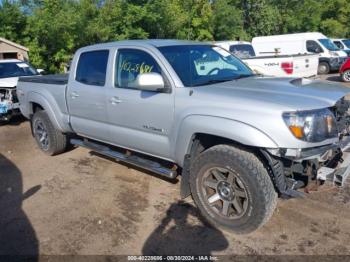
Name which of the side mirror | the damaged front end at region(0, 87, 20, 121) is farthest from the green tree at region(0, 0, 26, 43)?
the side mirror

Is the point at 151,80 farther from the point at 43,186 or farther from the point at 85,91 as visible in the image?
the point at 43,186

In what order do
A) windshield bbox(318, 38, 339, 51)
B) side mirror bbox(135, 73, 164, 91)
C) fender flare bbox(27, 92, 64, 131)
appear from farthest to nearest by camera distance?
windshield bbox(318, 38, 339, 51) → fender flare bbox(27, 92, 64, 131) → side mirror bbox(135, 73, 164, 91)

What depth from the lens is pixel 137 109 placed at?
14.4 feet

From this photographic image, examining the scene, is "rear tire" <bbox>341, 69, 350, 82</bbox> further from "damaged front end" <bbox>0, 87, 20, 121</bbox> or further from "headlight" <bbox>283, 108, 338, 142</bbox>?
"headlight" <bbox>283, 108, 338, 142</bbox>

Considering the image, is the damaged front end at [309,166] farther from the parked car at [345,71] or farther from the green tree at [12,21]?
the green tree at [12,21]

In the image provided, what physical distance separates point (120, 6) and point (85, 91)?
17.7 metres

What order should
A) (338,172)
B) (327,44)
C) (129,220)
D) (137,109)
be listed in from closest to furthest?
(338,172)
(129,220)
(137,109)
(327,44)

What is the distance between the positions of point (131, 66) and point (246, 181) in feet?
6.85

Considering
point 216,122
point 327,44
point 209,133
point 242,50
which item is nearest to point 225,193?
point 209,133

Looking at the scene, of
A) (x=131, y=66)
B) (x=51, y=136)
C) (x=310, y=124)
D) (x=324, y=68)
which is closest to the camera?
(x=310, y=124)

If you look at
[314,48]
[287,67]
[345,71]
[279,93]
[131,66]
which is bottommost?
[345,71]

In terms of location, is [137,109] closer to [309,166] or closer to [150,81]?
[150,81]

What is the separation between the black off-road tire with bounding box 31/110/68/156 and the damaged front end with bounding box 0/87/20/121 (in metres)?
2.65

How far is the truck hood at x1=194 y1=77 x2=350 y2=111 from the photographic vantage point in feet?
10.9
